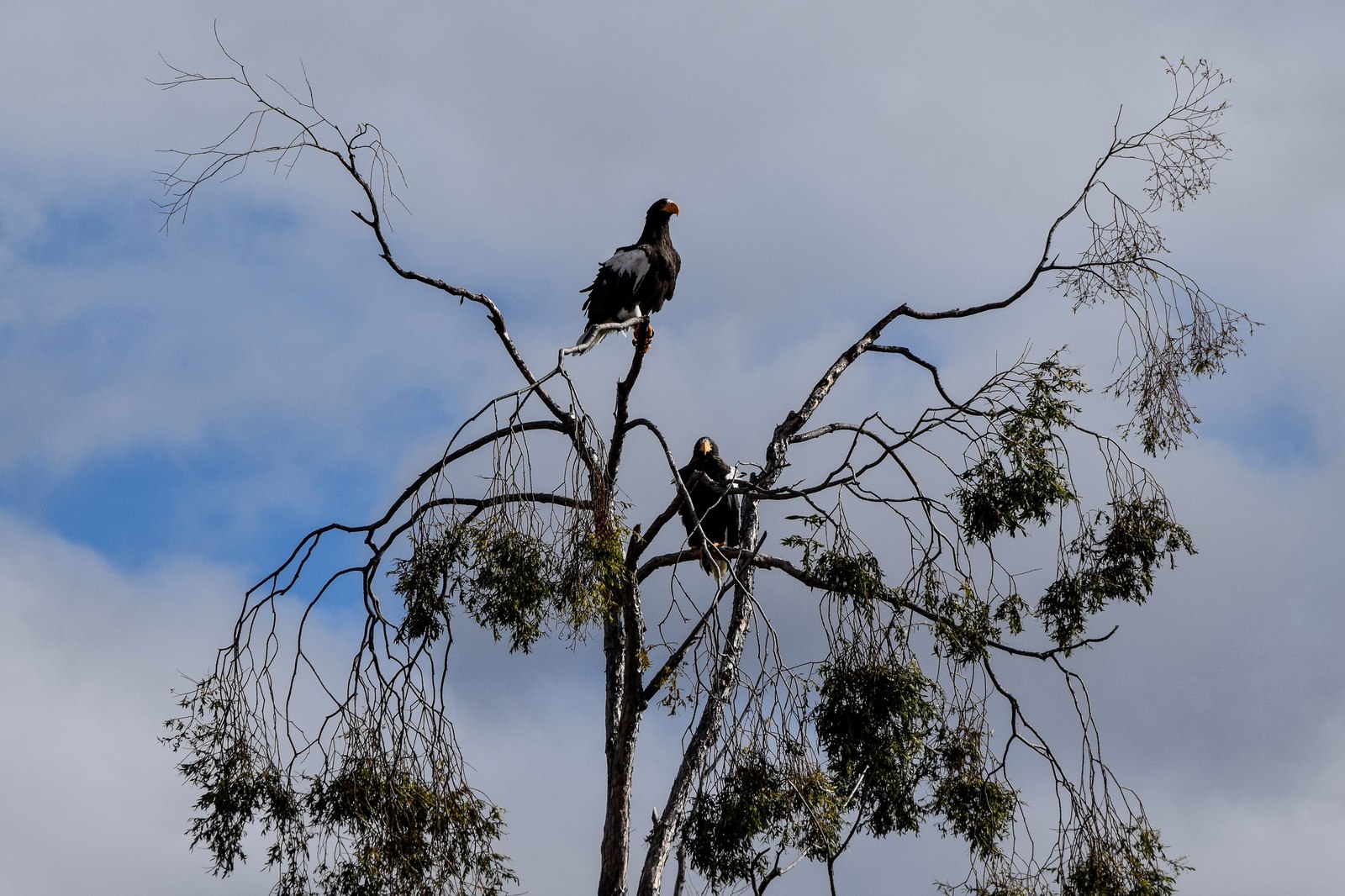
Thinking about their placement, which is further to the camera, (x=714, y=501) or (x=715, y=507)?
(x=714, y=501)

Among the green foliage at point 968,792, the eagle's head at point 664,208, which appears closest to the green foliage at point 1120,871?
the green foliage at point 968,792

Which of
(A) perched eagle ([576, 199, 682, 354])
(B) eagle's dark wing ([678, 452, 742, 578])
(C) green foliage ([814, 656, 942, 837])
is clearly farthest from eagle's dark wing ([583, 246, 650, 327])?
(C) green foliage ([814, 656, 942, 837])

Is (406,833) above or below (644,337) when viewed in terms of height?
below

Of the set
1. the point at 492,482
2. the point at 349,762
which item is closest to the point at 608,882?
the point at 349,762

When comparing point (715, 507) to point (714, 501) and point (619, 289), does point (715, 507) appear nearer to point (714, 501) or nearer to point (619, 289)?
point (714, 501)

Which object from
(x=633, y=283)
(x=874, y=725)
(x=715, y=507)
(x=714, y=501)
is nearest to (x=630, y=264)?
(x=633, y=283)

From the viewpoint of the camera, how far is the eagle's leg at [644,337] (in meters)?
8.34

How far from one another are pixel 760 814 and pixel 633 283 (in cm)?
362

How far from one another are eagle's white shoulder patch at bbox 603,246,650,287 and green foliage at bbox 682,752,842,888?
342 cm

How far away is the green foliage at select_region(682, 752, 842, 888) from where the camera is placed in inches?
270

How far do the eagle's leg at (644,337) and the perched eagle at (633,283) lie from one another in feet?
0.95

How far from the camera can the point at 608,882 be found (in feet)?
26.8

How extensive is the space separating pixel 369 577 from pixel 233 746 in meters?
1.25

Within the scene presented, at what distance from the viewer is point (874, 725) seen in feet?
25.2
